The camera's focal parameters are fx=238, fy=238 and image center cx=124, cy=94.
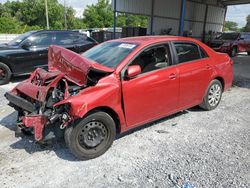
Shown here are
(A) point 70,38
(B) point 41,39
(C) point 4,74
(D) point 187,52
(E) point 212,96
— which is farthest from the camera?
(A) point 70,38

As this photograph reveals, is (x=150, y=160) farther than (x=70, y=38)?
No

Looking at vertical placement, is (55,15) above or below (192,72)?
above

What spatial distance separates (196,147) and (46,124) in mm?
2252

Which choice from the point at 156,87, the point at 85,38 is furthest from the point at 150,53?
the point at 85,38

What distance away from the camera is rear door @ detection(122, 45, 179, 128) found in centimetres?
358

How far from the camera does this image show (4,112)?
5.09 m

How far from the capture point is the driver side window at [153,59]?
3801 millimetres

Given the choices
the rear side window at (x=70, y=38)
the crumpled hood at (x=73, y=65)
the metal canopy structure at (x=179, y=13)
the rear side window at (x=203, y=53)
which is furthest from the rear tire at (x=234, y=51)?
the crumpled hood at (x=73, y=65)

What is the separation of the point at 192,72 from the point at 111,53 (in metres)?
1.54

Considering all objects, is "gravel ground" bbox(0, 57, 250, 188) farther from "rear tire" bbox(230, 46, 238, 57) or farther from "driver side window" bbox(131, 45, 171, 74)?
"rear tire" bbox(230, 46, 238, 57)

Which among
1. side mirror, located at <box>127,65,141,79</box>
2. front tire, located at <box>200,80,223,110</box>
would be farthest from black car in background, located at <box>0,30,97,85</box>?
front tire, located at <box>200,80,223,110</box>

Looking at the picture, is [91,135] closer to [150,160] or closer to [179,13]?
[150,160]

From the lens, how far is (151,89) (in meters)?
3.77

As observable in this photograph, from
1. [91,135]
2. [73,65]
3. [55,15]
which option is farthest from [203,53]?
[55,15]
